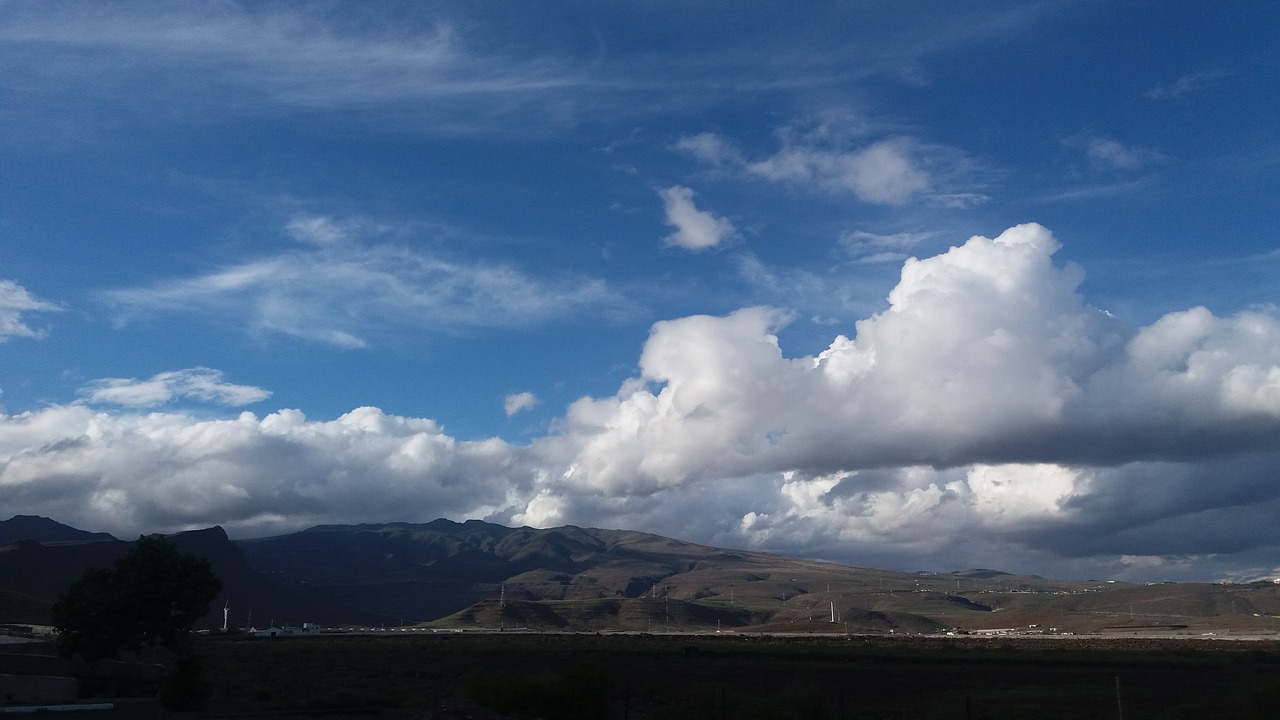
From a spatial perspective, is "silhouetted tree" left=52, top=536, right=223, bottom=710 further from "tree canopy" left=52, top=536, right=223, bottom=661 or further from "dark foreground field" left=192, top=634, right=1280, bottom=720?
"dark foreground field" left=192, top=634, right=1280, bottom=720

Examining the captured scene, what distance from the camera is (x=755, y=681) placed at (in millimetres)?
69625

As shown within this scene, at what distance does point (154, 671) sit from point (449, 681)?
1996cm

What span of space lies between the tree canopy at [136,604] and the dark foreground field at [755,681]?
5.77 metres

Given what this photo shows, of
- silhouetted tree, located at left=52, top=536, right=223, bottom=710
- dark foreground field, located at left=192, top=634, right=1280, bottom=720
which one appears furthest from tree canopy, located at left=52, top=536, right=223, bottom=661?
dark foreground field, located at left=192, top=634, right=1280, bottom=720

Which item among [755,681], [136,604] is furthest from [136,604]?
[755,681]


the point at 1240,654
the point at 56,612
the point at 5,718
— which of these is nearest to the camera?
the point at 5,718

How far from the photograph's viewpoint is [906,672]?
252 feet

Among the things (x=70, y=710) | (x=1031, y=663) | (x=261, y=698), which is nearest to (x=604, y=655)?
(x=1031, y=663)

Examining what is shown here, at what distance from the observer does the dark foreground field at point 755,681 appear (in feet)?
141

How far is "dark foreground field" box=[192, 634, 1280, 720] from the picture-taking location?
42938mm

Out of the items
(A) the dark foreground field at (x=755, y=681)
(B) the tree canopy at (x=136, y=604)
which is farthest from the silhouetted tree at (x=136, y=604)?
(A) the dark foreground field at (x=755, y=681)

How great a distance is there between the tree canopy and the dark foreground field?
5.77 metres

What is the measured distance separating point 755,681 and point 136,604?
133 ft

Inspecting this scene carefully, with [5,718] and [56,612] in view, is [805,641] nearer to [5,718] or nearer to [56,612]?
[56,612]
